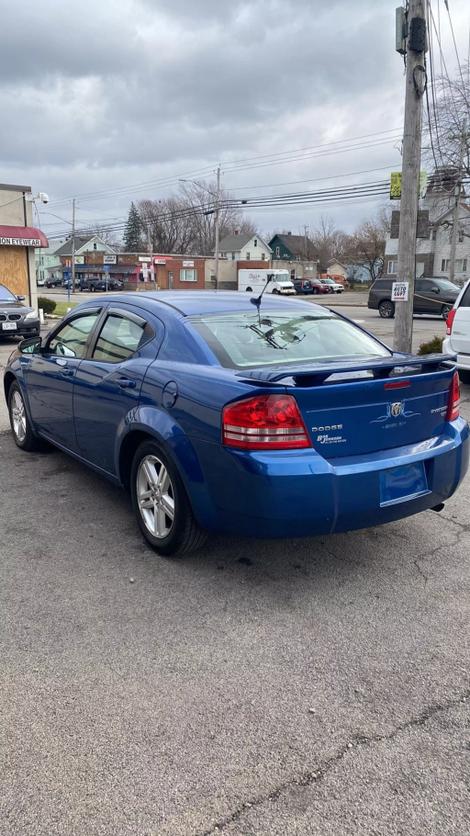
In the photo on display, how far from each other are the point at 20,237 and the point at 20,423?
2123cm

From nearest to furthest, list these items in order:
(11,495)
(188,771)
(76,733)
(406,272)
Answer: (188,771), (76,733), (11,495), (406,272)

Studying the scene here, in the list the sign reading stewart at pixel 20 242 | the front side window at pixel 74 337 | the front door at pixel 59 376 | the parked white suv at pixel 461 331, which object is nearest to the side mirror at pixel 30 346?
the front door at pixel 59 376

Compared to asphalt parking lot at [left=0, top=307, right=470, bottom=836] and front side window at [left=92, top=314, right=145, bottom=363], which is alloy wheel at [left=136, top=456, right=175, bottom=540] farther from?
front side window at [left=92, top=314, right=145, bottom=363]

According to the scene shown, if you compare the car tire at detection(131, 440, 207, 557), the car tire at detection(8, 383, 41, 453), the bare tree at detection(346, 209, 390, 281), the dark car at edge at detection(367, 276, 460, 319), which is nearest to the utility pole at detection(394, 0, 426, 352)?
the car tire at detection(8, 383, 41, 453)

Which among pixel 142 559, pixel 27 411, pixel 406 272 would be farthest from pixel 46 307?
pixel 142 559

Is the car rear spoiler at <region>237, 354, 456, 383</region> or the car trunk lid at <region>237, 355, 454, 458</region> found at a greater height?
the car rear spoiler at <region>237, 354, 456, 383</region>

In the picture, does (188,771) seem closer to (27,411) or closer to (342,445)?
(342,445)

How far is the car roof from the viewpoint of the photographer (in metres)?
4.16

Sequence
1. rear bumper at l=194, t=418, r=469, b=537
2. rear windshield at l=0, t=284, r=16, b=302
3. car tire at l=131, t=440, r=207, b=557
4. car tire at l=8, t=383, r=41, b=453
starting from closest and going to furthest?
1. rear bumper at l=194, t=418, r=469, b=537
2. car tire at l=131, t=440, r=207, b=557
3. car tire at l=8, t=383, r=41, b=453
4. rear windshield at l=0, t=284, r=16, b=302

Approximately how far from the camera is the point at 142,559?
378 cm

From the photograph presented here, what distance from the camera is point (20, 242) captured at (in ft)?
82.0

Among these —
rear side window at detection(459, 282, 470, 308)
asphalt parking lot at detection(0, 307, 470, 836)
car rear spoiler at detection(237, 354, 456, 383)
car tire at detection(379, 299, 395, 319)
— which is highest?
rear side window at detection(459, 282, 470, 308)

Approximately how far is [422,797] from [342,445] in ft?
5.18

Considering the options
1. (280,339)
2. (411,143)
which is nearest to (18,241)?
(411,143)
